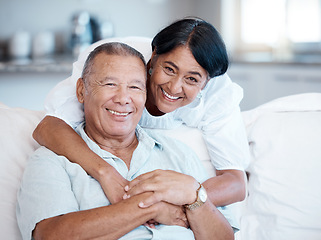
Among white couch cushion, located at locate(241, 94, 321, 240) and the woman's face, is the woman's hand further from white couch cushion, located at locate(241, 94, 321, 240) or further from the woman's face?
white couch cushion, located at locate(241, 94, 321, 240)

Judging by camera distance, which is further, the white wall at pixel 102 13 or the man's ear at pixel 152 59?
the white wall at pixel 102 13

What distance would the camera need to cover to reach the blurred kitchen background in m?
3.66

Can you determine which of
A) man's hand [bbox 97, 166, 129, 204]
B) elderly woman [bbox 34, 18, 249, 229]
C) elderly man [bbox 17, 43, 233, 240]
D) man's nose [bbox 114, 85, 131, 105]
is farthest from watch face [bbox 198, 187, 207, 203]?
man's nose [bbox 114, 85, 131, 105]

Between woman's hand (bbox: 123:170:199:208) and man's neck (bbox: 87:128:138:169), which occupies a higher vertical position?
man's neck (bbox: 87:128:138:169)

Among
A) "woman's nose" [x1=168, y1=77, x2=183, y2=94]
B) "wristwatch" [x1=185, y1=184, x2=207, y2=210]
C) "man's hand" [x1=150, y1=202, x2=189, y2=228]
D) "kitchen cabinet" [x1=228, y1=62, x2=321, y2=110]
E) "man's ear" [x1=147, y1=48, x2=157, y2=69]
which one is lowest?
"kitchen cabinet" [x1=228, y1=62, x2=321, y2=110]

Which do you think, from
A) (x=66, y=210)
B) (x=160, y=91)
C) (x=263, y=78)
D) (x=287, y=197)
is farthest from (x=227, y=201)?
(x=263, y=78)

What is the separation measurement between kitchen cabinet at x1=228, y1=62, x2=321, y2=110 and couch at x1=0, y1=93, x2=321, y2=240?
1.63 meters

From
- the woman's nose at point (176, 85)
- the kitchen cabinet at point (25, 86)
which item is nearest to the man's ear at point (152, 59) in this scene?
the woman's nose at point (176, 85)

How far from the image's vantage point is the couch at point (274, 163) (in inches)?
63.0

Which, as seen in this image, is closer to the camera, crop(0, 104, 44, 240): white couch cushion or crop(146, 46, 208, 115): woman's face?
crop(0, 104, 44, 240): white couch cushion

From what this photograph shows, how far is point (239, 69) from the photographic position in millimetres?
3967

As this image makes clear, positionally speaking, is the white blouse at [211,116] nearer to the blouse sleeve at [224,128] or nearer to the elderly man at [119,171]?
the blouse sleeve at [224,128]

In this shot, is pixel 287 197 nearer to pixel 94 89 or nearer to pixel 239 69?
pixel 94 89

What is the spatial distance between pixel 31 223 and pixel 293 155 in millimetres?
1100
